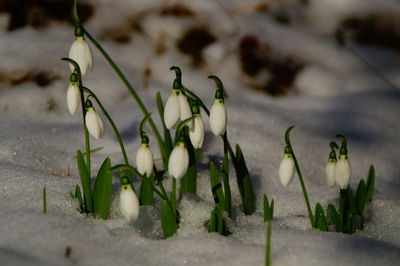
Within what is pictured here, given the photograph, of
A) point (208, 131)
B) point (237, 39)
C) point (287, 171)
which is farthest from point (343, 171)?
point (237, 39)

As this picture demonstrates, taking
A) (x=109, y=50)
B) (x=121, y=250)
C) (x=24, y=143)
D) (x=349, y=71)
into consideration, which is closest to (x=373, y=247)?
(x=121, y=250)

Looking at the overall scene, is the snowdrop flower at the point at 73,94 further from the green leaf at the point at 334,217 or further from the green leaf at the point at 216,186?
the green leaf at the point at 334,217

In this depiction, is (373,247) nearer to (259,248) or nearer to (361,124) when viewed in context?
(259,248)

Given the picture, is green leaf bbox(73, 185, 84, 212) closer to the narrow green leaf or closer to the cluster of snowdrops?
the cluster of snowdrops

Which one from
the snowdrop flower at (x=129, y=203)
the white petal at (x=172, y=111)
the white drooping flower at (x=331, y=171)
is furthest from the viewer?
the white drooping flower at (x=331, y=171)

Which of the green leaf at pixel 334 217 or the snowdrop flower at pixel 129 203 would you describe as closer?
the snowdrop flower at pixel 129 203

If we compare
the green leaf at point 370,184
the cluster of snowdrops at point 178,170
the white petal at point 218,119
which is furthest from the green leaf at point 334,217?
the white petal at point 218,119

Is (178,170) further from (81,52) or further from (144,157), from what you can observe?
(81,52)
